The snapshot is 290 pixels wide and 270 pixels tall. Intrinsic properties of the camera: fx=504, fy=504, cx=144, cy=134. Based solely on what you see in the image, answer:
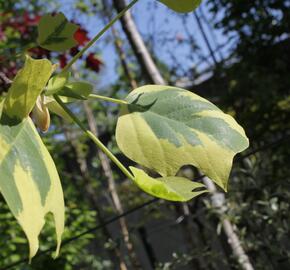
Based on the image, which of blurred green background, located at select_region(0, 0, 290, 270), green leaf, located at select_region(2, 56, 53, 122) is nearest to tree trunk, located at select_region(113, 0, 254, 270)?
blurred green background, located at select_region(0, 0, 290, 270)

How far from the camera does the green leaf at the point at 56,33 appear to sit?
1.58 ft

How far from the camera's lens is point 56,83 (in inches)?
15.3

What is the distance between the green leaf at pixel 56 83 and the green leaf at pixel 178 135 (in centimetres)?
6

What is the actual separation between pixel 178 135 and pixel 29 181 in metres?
0.14

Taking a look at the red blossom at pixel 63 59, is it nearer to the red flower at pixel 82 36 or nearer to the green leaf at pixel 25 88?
the red flower at pixel 82 36

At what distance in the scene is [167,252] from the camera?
17.9 feet

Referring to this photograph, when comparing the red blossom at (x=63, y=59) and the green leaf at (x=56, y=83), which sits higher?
the red blossom at (x=63, y=59)

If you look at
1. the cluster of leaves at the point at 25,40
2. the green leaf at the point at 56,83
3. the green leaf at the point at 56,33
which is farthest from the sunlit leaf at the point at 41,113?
the cluster of leaves at the point at 25,40

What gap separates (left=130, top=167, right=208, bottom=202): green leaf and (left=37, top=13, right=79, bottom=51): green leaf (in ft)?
0.64

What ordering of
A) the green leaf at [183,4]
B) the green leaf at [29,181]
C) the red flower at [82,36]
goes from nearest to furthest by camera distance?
the green leaf at [29,181] → the green leaf at [183,4] → the red flower at [82,36]

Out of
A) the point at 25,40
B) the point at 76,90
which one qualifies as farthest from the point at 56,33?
the point at 25,40

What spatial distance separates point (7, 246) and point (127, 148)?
7.72 ft

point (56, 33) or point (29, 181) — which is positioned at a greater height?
point (56, 33)

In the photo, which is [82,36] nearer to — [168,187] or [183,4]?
[183,4]
